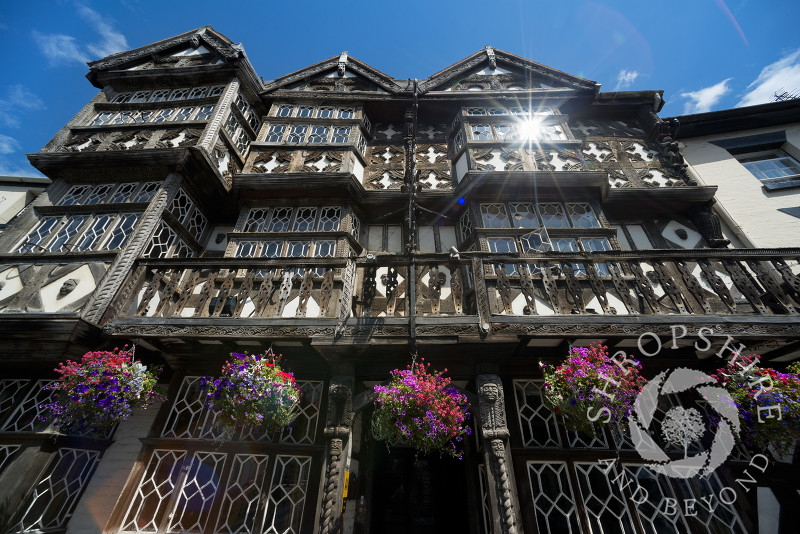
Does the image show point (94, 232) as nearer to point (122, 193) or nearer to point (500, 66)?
point (122, 193)

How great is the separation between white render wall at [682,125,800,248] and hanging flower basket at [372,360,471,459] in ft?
34.2

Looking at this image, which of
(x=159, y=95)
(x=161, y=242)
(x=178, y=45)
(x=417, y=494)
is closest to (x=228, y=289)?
(x=161, y=242)

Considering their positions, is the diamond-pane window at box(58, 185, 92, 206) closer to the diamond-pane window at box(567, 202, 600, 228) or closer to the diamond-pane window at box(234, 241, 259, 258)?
the diamond-pane window at box(234, 241, 259, 258)

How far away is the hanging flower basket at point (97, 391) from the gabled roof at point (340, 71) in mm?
10840

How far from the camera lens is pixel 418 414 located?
465 centimetres

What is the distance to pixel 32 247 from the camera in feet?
25.5

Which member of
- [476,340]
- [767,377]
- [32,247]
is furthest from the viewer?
[32,247]

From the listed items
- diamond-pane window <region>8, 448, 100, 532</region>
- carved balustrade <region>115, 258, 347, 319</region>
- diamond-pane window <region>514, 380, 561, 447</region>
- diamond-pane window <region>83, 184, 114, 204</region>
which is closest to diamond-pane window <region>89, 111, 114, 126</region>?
diamond-pane window <region>83, 184, 114, 204</region>

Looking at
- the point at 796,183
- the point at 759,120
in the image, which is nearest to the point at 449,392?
the point at 796,183

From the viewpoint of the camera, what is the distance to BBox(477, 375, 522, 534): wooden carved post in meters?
4.48

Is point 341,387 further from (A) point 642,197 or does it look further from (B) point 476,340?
(A) point 642,197

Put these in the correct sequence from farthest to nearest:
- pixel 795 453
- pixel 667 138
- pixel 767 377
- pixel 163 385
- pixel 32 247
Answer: pixel 667 138 → pixel 32 247 → pixel 163 385 → pixel 795 453 → pixel 767 377

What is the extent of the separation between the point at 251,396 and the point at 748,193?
48.2 feet

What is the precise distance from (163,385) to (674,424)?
10.6m
